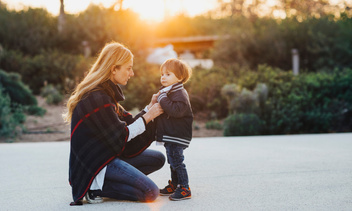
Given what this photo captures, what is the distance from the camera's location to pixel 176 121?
3787mm

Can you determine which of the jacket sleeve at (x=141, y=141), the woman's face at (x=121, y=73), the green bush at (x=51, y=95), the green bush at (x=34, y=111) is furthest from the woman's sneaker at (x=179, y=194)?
the green bush at (x=51, y=95)

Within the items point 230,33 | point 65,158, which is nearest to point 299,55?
point 230,33

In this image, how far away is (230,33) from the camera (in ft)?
58.8

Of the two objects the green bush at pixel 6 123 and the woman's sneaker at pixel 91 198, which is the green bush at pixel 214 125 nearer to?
the green bush at pixel 6 123

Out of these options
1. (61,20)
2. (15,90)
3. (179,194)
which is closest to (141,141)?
(179,194)

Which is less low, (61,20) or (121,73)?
(61,20)

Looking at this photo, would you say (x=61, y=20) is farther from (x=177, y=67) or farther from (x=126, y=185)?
(x=126, y=185)

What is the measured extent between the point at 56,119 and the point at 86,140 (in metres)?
6.53

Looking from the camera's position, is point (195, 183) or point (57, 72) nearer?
point (195, 183)

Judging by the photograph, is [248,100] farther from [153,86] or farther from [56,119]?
[56,119]

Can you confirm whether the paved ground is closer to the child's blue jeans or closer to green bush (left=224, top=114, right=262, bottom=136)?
the child's blue jeans

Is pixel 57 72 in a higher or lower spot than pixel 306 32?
lower

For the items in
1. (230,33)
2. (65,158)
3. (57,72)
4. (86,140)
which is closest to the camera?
(86,140)

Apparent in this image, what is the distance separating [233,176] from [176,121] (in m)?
1.41
